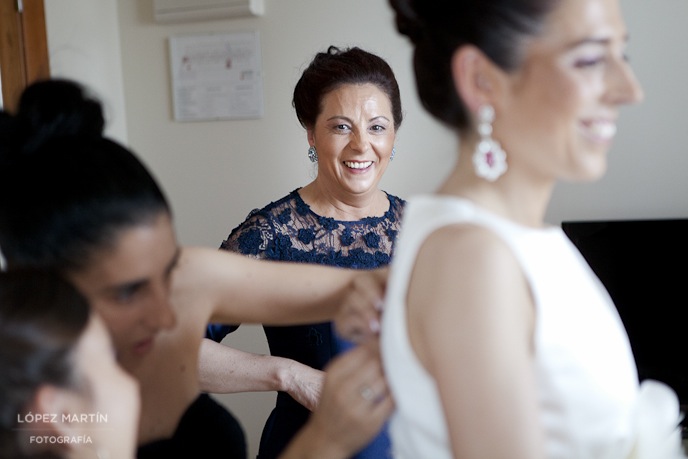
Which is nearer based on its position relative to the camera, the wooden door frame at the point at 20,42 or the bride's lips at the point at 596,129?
the bride's lips at the point at 596,129

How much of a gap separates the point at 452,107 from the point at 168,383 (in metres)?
0.42

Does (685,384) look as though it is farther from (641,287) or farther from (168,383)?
(168,383)

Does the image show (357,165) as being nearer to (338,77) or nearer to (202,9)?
(338,77)

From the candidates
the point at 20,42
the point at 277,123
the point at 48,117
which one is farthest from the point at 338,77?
the point at 48,117

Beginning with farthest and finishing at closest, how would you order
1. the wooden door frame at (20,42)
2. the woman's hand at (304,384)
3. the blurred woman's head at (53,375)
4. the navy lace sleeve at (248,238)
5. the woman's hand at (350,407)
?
the wooden door frame at (20,42), the navy lace sleeve at (248,238), the woman's hand at (304,384), the woman's hand at (350,407), the blurred woman's head at (53,375)

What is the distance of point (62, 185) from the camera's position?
0.54 meters

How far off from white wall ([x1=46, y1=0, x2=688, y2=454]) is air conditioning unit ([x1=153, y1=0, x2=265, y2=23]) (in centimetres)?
4

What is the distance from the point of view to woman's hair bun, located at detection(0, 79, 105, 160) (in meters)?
0.56

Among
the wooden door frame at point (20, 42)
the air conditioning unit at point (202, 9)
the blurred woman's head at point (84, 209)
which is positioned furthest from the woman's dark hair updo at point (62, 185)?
the air conditioning unit at point (202, 9)

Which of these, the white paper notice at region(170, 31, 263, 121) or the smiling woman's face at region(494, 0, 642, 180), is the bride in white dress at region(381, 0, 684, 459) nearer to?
the smiling woman's face at region(494, 0, 642, 180)

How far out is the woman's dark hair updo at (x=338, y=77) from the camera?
5.15 ft

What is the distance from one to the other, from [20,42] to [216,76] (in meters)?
0.62

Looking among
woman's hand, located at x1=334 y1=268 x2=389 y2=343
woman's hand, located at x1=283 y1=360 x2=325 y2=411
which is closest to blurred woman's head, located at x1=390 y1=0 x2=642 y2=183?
woman's hand, located at x1=334 y1=268 x2=389 y2=343

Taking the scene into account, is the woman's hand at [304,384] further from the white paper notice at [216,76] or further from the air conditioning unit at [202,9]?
the air conditioning unit at [202,9]
